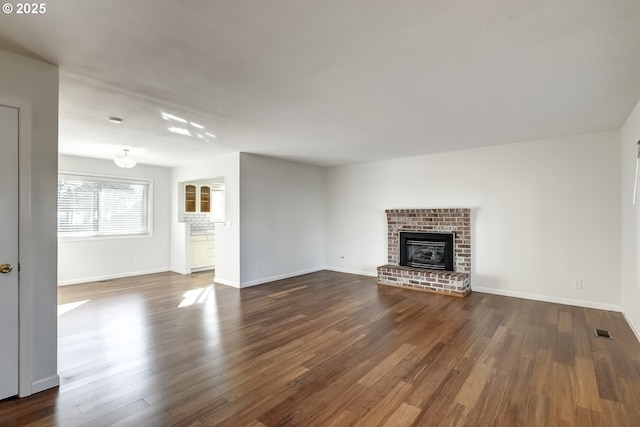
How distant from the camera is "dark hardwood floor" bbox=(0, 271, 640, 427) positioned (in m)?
2.03

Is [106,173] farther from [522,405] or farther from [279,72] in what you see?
[522,405]

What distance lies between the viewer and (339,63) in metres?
2.32

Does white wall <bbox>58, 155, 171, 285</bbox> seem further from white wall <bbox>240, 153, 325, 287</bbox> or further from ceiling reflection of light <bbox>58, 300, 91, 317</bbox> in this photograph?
white wall <bbox>240, 153, 325, 287</bbox>

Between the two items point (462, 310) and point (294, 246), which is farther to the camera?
point (294, 246)

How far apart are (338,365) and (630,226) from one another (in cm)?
378

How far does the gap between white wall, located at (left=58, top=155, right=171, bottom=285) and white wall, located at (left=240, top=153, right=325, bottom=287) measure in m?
2.81

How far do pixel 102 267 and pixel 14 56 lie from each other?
5.17m

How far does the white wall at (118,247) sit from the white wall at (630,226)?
808 centimetres

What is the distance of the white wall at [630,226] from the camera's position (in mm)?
3289

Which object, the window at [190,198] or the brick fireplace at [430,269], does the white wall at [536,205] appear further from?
the window at [190,198]

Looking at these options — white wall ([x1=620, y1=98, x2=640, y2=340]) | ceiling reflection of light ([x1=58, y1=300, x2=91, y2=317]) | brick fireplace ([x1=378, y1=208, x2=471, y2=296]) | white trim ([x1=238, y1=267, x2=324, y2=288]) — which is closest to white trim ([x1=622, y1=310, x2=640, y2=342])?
white wall ([x1=620, y1=98, x2=640, y2=340])

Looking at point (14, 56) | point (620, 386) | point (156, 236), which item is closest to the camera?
point (14, 56)

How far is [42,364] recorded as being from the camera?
230 centimetres

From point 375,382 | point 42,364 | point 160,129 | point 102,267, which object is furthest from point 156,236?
point 375,382
